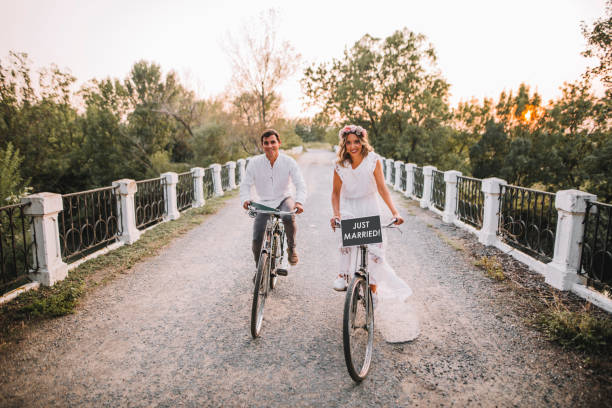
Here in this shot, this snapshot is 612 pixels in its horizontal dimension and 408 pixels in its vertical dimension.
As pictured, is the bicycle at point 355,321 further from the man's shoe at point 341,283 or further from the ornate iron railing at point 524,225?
the ornate iron railing at point 524,225

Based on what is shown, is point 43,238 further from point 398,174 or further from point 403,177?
point 398,174

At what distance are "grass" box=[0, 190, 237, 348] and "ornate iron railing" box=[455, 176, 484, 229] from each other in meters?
7.09

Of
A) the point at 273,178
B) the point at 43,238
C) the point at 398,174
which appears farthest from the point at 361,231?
the point at 398,174

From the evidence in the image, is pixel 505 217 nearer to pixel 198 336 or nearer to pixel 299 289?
pixel 299 289

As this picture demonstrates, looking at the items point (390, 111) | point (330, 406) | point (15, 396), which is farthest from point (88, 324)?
point (390, 111)

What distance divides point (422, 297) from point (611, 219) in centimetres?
261

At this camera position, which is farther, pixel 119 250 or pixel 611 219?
pixel 119 250

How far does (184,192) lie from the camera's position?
11.4 m

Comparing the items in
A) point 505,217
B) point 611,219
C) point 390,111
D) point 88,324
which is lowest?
point 88,324

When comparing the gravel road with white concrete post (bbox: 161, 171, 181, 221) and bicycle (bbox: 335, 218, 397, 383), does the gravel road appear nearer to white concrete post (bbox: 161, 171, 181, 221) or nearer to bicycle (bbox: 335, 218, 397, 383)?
bicycle (bbox: 335, 218, 397, 383)

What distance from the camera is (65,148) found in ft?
97.5

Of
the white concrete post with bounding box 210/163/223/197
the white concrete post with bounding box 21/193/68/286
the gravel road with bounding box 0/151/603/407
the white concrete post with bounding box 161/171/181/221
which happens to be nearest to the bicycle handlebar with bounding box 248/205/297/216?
the gravel road with bounding box 0/151/603/407

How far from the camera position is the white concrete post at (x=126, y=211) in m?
7.31

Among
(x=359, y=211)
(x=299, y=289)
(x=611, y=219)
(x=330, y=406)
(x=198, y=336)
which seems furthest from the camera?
(x=299, y=289)
